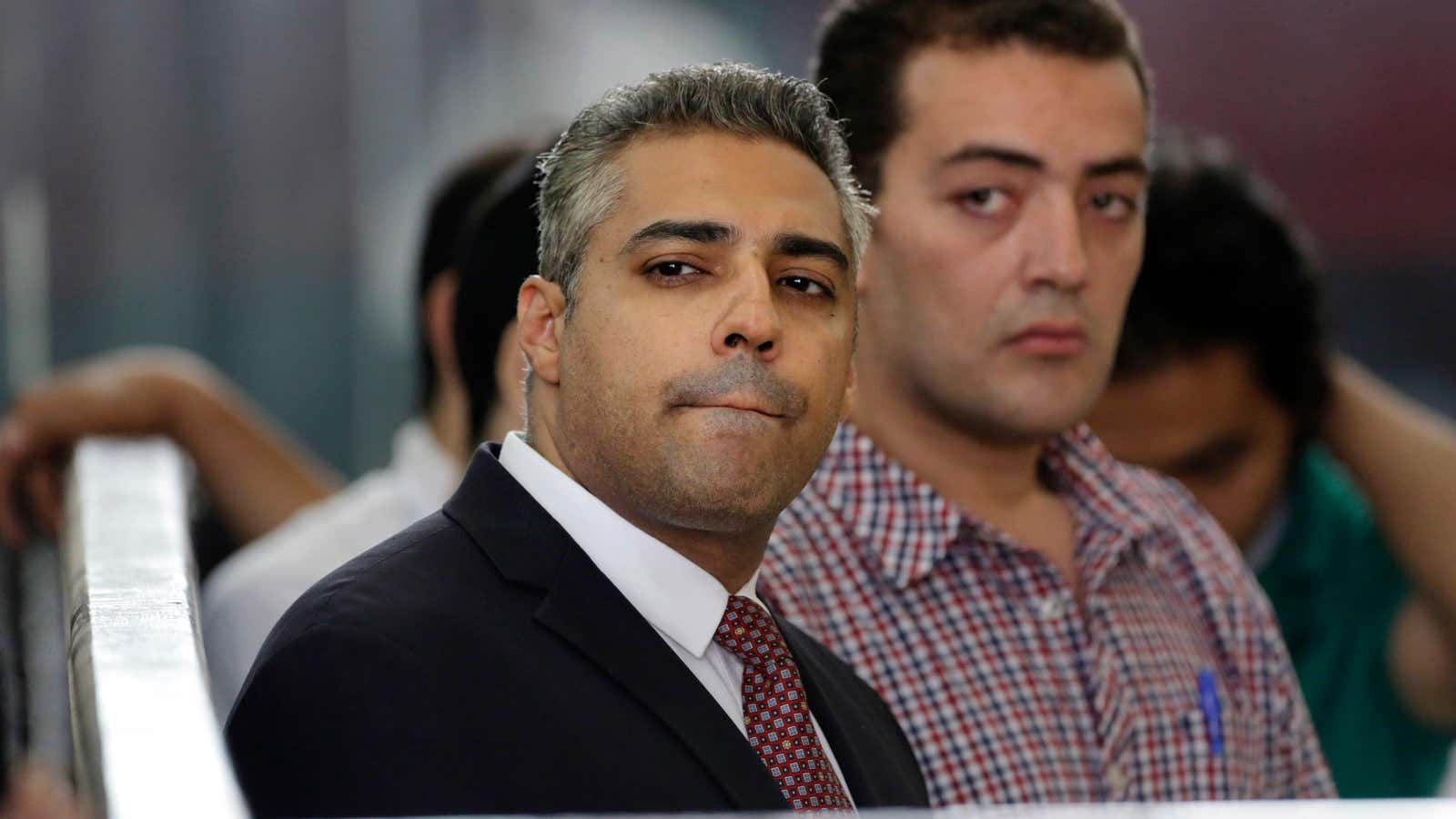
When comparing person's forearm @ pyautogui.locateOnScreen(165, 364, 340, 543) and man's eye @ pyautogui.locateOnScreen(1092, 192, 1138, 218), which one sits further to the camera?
person's forearm @ pyautogui.locateOnScreen(165, 364, 340, 543)

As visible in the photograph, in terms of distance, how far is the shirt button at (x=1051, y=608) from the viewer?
1532mm

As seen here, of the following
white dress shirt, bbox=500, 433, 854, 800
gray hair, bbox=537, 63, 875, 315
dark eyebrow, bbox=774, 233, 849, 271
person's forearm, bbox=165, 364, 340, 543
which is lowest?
person's forearm, bbox=165, 364, 340, 543

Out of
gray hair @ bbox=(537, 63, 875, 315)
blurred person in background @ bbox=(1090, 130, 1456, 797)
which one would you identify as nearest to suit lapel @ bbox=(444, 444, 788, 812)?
gray hair @ bbox=(537, 63, 875, 315)

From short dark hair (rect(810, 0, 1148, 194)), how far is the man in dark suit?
0.47m

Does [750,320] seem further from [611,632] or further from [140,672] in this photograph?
[140,672]

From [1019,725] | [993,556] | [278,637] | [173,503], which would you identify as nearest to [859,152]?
[993,556]

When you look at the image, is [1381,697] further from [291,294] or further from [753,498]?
[291,294]

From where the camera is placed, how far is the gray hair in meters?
1.01

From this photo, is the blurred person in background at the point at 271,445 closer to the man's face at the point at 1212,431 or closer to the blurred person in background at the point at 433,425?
the blurred person in background at the point at 433,425

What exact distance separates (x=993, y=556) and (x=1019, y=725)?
14 cm

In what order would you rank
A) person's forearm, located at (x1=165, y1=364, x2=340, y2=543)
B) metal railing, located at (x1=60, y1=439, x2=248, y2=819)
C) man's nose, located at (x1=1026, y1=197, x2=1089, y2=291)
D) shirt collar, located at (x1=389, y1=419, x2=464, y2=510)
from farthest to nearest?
person's forearm, located at (x1=165, y1=364, x2=340, y2=543) → shirt collar, located at (x1=389, y1=419, x2=464, y2=510) → man's nose, located at (x1=1026, y1=197, x2=1089, y2=291) → metal railing, located at (x1=60, y1=439, x2=248, y2=819)

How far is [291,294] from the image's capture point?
147 inches

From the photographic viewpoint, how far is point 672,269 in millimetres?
995

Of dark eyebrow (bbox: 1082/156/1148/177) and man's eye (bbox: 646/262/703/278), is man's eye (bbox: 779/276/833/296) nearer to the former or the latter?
man's eye (bbox: 646/262/703/278)
